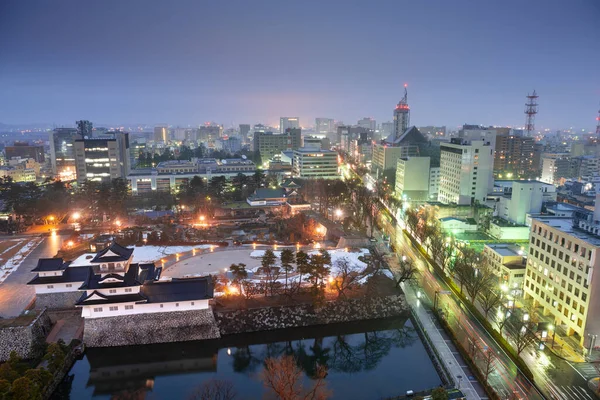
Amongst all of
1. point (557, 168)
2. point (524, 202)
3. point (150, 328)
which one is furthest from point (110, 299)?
point (557, 168)

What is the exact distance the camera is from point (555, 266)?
51.6 feet

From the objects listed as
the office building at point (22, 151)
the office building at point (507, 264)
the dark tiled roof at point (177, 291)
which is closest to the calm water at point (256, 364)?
the dark tiled roof at point (177, 291)

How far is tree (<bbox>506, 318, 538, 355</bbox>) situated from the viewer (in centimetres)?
1342

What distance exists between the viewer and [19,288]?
19.1 m

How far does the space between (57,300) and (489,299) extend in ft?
59.4

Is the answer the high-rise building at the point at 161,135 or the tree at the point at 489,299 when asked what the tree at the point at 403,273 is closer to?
the tree at the point at 489,299

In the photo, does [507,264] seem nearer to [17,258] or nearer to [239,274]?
[239,274]

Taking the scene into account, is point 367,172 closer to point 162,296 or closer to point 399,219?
point 399,219

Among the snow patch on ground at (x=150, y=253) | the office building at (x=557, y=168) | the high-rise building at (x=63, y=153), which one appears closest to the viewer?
the snow patch on ground at (x=150, y=253)

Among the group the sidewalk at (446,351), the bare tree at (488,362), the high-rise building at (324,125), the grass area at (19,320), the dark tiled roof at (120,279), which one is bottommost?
the sidewalk at (446,351)

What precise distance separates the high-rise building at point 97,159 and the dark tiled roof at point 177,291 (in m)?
31.6

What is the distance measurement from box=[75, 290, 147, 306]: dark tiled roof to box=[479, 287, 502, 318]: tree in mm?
13496

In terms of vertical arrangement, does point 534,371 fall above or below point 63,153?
below

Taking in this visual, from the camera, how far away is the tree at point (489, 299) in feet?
52.8
